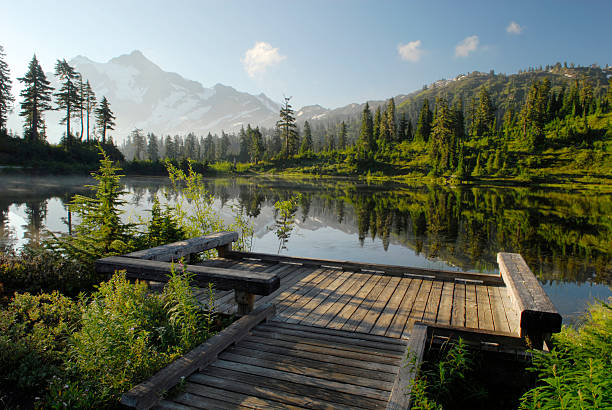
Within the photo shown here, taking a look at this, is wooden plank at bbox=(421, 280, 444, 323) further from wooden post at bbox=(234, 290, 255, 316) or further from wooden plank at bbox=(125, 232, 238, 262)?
wooden plank at bbox=(125, 232, 238, 262)

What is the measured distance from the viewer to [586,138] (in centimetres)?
8306

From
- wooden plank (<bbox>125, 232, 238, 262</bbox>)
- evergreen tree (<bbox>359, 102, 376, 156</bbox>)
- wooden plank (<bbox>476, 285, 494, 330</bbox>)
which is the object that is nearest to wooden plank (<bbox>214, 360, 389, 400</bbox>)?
wooden plank (<bbox>476, 285, 494, 330</bbox>)

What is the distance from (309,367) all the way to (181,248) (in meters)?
4.17

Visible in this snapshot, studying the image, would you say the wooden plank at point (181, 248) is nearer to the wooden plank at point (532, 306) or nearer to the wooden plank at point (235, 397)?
the wooden plank at point (235, 397)

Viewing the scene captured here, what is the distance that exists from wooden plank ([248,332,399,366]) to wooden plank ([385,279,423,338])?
71cm

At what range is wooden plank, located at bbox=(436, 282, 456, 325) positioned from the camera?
5.25 meters

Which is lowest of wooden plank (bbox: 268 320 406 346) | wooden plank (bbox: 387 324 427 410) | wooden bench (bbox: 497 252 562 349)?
wooden plank (bbox: 268 320 406 346)

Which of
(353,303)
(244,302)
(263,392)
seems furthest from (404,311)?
(263,392)

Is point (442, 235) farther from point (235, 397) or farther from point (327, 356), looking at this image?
point (235, 397)

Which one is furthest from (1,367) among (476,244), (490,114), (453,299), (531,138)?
(490,114)

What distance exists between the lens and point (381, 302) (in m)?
5.91

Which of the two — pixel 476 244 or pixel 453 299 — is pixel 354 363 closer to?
pixel 453 299

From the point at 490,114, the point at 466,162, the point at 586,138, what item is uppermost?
the point at 490,114

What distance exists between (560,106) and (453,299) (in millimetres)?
123626
